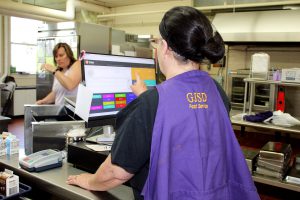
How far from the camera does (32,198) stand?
1205mm

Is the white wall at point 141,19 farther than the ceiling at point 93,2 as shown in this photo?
Yes

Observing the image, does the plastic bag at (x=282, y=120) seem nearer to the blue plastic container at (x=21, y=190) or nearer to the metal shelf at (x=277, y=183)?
the metal shelf at (x=277, y=183)

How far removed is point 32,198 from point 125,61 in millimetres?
713

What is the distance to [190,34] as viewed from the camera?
2.53ft

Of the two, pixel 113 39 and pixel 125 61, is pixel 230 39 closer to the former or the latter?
pixel 113 39

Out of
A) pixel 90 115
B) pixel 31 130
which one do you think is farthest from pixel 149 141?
pixel 31 130

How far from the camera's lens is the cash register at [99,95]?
116 centimetres

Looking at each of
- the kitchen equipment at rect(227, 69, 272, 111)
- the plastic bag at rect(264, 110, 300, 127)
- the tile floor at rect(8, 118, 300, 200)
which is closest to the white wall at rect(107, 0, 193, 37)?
the kitchen equipment at rect(227, 69, 272, 111)

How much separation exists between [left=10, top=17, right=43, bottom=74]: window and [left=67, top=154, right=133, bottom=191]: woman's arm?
20.7ft

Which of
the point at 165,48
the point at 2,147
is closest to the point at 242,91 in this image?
the point at 2,147

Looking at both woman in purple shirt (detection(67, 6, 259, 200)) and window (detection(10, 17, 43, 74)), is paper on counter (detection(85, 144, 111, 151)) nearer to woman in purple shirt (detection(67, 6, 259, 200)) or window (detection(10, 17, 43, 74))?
woman in purple shirt (detection(67, 6, 259, 200))

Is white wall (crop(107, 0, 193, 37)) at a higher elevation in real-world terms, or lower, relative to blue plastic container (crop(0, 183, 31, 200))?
higher

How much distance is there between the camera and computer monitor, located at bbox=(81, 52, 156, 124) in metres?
1.21

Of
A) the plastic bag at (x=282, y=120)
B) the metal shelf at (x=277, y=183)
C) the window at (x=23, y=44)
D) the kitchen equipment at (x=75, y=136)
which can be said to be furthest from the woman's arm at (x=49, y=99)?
the window at (x=23, y=44)
